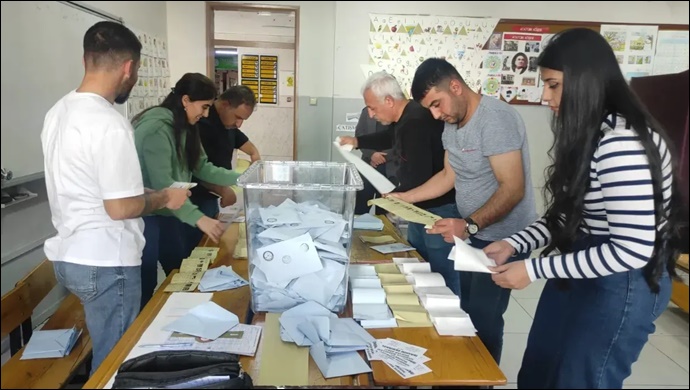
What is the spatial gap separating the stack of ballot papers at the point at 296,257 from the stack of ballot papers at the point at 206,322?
0.22ft

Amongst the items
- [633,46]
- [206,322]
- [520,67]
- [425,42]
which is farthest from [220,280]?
[633,46]

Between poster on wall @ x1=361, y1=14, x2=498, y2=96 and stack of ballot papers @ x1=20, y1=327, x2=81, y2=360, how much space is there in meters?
0.79

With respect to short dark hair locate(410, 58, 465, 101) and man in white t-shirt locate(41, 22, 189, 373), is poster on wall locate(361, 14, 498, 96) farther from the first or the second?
man in white t-shirt locate(41, 22, 189, 373)

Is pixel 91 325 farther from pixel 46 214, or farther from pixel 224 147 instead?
pixel 224 147

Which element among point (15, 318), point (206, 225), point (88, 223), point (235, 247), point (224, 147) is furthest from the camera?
point (224, 147)

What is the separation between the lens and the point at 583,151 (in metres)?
0.62

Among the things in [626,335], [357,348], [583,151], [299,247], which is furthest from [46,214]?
[626,335]

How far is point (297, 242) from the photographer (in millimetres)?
791

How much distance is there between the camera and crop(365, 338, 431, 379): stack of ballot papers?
687 millimetres

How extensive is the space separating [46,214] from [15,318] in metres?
0.17

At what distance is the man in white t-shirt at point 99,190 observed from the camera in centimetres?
67

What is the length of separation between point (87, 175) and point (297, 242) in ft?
1.18

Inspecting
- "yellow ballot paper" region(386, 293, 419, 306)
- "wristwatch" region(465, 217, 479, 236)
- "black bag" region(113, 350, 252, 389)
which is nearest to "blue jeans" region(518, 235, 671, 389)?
"yellow ballot paper" region(386, 293, 419, 306)

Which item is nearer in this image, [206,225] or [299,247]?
[299,247]
